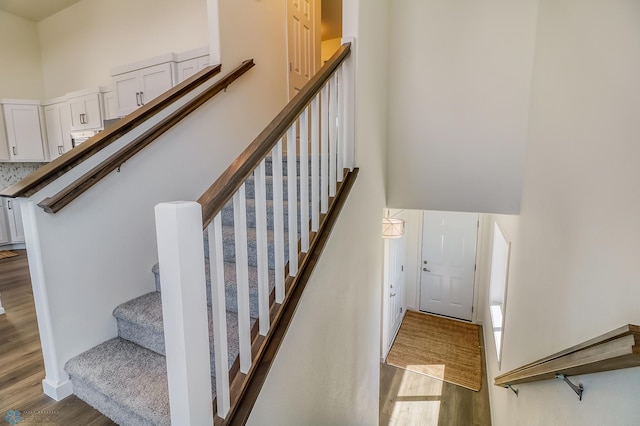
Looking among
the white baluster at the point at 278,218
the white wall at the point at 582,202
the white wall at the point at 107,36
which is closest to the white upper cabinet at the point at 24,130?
the white wall at the point at 107,36

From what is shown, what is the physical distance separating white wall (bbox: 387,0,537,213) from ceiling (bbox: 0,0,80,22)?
4976 millimetres

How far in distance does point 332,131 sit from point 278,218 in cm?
75

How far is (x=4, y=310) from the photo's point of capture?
2.60m

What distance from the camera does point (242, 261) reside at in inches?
43.2

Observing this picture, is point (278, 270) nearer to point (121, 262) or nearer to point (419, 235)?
point (121, 262)

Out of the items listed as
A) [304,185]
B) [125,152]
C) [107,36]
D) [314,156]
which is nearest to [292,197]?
[304,185]

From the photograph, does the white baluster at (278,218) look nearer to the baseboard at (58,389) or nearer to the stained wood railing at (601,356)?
the stained wood railing at (601,356)

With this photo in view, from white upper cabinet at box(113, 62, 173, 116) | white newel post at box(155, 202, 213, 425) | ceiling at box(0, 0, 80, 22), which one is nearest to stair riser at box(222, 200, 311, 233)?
→ white newel post at box(155, 202, 213, 425)

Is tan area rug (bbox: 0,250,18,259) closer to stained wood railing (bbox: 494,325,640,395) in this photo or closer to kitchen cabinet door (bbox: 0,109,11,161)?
kitchen cabinet door (bbox: 0,109,11,161)

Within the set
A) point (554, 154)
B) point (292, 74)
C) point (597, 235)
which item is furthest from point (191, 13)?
point (597, 235)

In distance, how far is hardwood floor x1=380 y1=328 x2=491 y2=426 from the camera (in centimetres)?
363

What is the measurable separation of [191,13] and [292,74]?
4.84 ft

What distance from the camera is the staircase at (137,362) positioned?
4.23ft

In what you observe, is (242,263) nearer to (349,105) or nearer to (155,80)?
(349,105)
